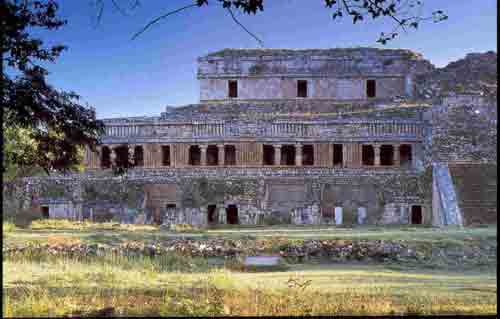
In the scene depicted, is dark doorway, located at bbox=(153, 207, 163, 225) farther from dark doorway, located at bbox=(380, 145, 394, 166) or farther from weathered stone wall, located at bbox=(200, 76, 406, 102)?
dark doorway, located at bbox=(380, 145, 394, 166)

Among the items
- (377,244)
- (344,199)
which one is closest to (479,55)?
(344,199)

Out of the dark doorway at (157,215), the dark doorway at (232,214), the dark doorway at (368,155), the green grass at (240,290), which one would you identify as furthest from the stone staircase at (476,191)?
the dark doorway at (157,215)

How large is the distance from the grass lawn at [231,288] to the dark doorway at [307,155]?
15480 mm

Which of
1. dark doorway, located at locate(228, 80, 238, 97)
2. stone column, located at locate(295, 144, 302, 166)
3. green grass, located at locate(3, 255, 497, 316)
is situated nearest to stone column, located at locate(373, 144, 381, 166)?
stone column, located at locate(295, 144, 302, 166)

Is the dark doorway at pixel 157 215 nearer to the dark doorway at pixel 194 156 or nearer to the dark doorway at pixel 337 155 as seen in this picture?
the dark doorway at pixel 194 156

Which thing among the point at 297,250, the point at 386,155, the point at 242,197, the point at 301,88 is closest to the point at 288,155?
the point at 386,155

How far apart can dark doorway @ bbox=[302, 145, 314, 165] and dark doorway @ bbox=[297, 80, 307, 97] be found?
267 inches

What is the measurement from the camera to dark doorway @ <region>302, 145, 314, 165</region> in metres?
30.8

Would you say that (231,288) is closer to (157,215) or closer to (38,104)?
(38,104)

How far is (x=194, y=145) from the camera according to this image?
29.2m

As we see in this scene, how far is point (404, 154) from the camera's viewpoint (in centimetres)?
3023

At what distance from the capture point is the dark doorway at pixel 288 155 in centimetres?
3073

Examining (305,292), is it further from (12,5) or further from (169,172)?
(169,172)

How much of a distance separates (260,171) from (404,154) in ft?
28.5
